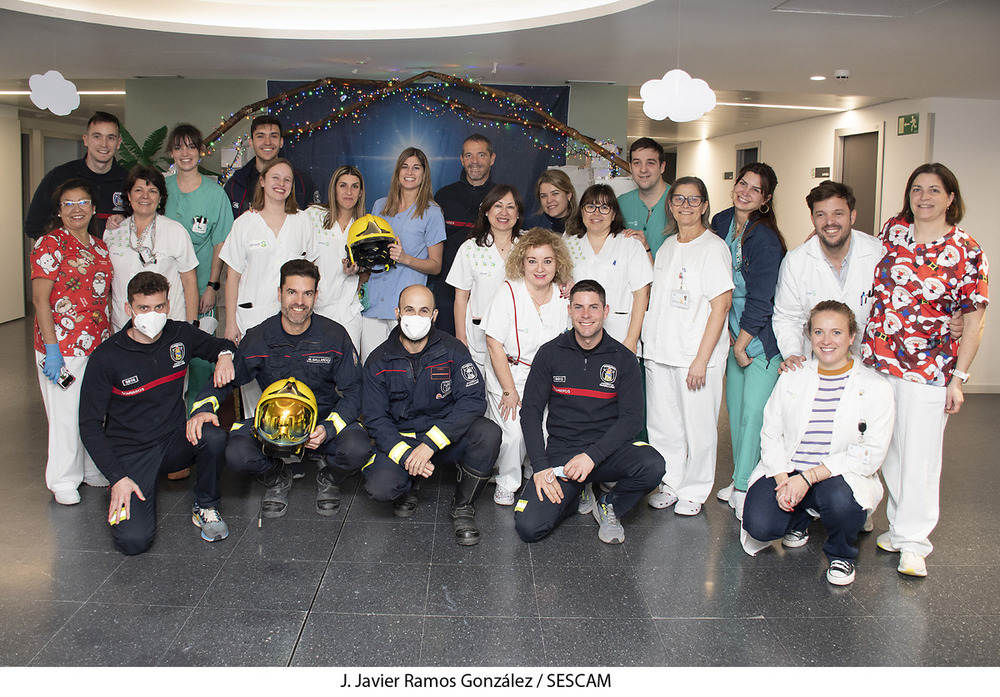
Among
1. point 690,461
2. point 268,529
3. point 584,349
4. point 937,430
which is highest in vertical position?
point 584,349

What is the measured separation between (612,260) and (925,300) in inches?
54.7

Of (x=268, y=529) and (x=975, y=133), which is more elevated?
(x=975, y=133)

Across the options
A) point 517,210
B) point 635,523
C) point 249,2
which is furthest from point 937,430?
point 249,2

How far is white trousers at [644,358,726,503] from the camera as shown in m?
3.75

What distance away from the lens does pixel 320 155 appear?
6371 millimetres

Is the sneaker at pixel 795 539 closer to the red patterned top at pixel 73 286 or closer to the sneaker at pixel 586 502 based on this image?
the sneaker at pixel 586 502

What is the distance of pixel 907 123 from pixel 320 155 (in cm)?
503

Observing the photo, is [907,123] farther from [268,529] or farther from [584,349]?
[268,529]

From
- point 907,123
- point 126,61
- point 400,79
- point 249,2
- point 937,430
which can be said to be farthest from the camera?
point 907,123

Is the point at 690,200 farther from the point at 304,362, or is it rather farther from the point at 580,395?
the point at 304,362

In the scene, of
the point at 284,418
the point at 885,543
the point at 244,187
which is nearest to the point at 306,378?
the point at 284,418

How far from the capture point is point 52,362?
3.73 meters

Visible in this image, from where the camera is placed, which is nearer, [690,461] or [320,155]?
[690,461]

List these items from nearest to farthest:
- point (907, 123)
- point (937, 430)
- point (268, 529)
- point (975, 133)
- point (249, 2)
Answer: point (937, 430) → point (268, 529) → point (249, 2) → point (975, 133) → point (907, 123)
